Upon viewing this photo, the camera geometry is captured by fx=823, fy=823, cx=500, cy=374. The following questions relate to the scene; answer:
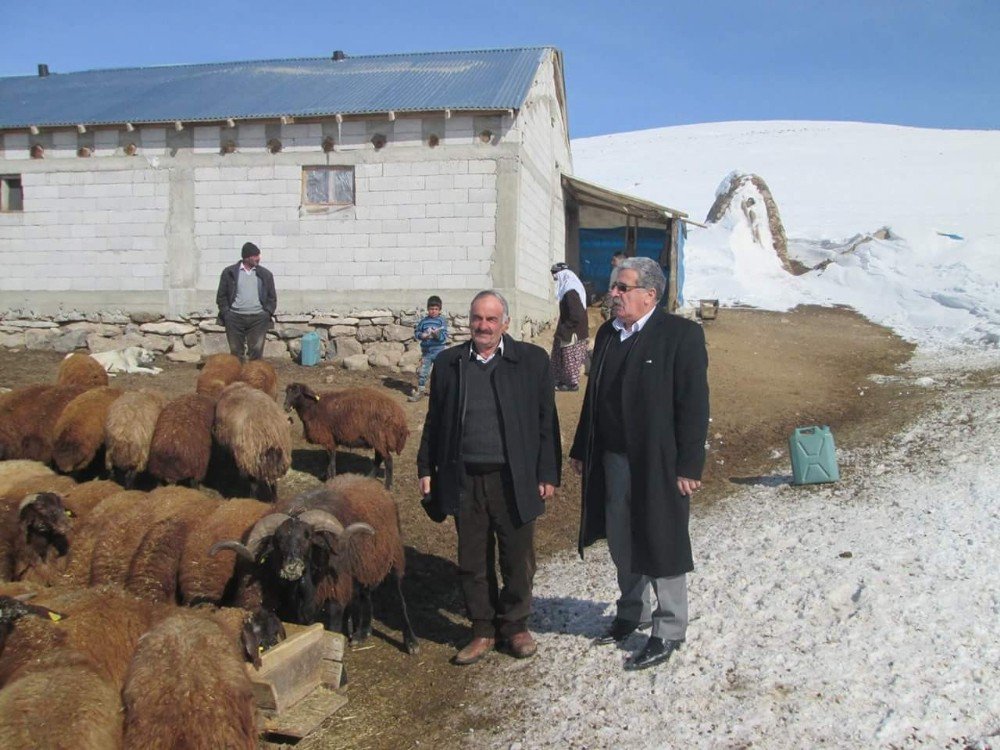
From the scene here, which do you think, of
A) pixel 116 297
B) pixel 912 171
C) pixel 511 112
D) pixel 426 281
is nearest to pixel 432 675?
pixel 426 281

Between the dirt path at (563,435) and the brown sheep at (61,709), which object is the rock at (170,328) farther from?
the brown sheep at (61,709)

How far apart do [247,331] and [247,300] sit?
0.47 m

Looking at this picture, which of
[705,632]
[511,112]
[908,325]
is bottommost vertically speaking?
[705,632]

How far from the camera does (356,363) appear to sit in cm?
1368

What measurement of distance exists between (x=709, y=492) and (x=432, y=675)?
4.03 meters

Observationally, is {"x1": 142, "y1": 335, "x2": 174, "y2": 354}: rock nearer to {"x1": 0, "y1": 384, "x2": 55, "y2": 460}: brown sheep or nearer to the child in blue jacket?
the child in blue jacket

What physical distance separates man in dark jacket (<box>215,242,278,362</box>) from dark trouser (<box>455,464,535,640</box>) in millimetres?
6781

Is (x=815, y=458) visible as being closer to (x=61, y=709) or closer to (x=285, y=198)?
(x=61, y=709)

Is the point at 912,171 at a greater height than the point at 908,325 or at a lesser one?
greater

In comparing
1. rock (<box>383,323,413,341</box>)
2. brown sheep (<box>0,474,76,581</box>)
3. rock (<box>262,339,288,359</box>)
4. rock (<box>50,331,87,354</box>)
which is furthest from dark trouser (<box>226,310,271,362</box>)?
rock (<box>50,331,87,354</box>)

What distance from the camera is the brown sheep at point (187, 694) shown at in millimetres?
3248

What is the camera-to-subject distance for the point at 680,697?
411 centimetres

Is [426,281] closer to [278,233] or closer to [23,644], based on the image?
[278,233]

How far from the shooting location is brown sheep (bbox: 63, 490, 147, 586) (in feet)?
18.1
